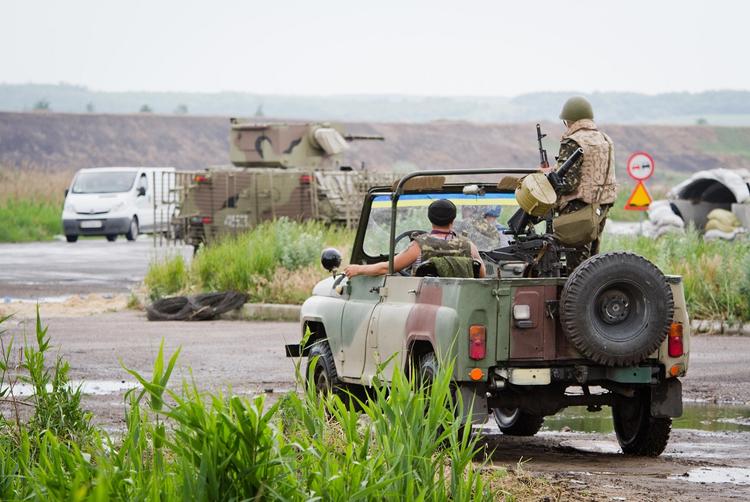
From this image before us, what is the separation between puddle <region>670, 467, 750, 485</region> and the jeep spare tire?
2.29ft

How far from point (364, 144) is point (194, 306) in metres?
90.3

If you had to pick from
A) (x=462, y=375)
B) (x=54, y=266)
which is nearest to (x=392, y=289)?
(x=462, y=375)

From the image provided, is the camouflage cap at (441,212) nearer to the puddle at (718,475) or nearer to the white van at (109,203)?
the puddle at (718,475)

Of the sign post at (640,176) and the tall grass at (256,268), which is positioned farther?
the sign post at (640,176)

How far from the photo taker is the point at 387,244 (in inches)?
431

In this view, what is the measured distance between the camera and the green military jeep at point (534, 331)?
8.59 metres

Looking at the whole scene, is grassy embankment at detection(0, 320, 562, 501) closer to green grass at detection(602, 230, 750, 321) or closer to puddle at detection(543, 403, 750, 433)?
puddle at detection(543, 403, 750, 433)

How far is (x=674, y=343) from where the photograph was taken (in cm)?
902

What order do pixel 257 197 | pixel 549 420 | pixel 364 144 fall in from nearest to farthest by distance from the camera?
pixel 549 420
pixel 257 197
pixel 364 144

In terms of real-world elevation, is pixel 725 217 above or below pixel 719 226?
above

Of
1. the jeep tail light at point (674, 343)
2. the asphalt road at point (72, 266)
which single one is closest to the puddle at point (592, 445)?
the jeep tail light at point (674, 343)

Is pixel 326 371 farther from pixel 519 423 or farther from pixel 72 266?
pixel 72 266

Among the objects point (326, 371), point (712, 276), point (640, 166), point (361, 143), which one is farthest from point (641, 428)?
point (361, 143)

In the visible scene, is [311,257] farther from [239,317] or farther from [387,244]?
[387,244]
